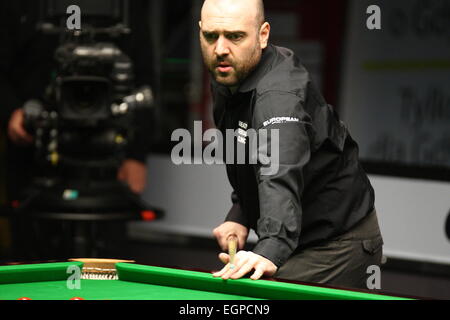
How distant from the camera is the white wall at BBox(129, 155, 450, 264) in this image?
4.81m

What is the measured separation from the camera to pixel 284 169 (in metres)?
2.44

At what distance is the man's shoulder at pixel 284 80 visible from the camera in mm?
2543

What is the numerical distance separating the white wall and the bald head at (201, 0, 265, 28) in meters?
2.50

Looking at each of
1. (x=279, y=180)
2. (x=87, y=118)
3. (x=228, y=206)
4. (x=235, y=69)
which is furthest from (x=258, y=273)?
(x=228, y=206)

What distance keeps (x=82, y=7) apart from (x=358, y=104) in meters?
2.62

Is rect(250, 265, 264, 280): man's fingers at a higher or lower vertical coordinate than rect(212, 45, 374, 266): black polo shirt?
lower

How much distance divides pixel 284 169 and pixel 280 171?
0.5 inches

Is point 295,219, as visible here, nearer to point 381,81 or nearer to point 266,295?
point 266,295

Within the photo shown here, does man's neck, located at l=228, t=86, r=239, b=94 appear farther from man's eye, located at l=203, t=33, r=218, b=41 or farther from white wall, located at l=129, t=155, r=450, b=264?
white wall, located at l=129, t=155, r=450, b=264

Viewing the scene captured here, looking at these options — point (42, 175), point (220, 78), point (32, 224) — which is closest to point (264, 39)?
point (220, 78)

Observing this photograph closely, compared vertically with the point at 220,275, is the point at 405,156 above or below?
below

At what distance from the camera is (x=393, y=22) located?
5715 millimetres

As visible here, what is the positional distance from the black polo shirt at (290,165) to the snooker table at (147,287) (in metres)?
0.13

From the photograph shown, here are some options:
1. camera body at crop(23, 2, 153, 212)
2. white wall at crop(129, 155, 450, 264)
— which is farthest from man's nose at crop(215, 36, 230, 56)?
white wall at crop(129, 155, 450, 264)
